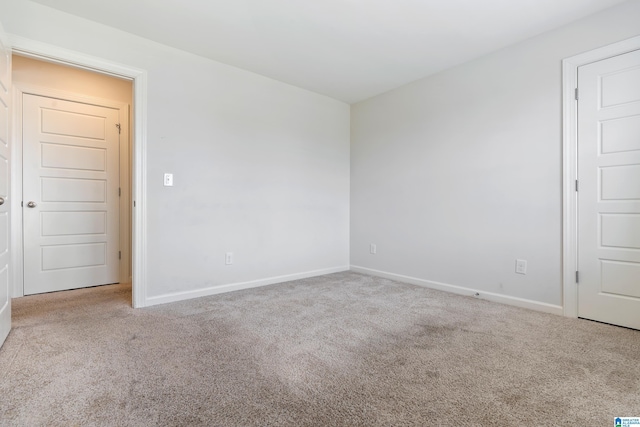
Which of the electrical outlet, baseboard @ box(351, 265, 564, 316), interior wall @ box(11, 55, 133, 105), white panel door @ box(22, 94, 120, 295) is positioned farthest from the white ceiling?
baseboard @ box(351, 265, 564, 316)

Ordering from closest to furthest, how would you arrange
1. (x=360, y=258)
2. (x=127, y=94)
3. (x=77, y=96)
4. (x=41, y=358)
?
(x=41, y=358) < (x=77, y=96) < (x=127, y=94) < (x=360, y=258)

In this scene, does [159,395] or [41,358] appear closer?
[159,395]

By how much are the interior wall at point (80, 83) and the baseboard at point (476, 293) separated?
9.91ft

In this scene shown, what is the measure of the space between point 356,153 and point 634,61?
2745 mm

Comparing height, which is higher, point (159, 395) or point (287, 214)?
point (287, 214)

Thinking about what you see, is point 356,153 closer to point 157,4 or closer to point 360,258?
point 360,258

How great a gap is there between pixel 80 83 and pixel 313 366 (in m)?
3.83

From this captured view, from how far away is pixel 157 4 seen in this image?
2.25 meters

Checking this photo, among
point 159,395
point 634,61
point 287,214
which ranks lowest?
point 159,395

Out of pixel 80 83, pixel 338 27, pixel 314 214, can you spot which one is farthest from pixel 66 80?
pixel 314 214

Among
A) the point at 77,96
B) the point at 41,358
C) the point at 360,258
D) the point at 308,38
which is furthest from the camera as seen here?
the point at 360,258

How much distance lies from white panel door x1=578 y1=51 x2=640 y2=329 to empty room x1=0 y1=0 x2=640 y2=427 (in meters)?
0.01

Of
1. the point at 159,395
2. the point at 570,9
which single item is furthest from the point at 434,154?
the point at 159,395

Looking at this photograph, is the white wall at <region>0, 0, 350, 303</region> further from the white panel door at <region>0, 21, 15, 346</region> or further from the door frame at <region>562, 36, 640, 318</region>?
the door frame at <region>562, 36, 640, 318</region>
